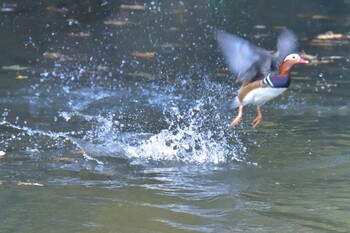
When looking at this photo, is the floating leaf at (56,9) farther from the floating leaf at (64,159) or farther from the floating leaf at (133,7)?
the floating leaf at (64,159)

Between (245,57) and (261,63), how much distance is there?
204mm

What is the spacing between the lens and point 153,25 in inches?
463

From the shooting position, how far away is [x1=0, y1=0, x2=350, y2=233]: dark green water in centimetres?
493

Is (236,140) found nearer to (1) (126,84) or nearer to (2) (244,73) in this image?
(2) (244,73)

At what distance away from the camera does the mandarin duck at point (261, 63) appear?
6078mm

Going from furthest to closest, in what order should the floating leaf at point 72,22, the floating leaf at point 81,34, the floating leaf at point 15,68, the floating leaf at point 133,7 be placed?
the floating leaf at point 133,7 < the floating leaf at point 72,22 < the floating leaf at point 81,34 < the floating leaf at point 15,68

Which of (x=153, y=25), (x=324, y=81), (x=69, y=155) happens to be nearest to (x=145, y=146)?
(x=69, y=155)

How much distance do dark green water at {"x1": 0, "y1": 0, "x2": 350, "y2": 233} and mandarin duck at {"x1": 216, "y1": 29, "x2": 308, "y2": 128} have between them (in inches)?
20.8

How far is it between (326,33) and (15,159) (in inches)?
253

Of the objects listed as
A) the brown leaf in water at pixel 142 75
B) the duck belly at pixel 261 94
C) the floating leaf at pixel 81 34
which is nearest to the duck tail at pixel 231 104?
the duck belly at pixel 261 94

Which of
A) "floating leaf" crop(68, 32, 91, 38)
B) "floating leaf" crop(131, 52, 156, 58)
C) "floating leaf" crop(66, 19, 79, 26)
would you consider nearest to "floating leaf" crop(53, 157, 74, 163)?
"floating leaf" crop(131, 52, 156, 58)

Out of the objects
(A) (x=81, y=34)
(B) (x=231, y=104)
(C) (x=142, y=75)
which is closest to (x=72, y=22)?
(A) (x=81, y=34)

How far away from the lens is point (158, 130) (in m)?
7.21

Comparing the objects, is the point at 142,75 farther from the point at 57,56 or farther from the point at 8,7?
the point at 8,7
